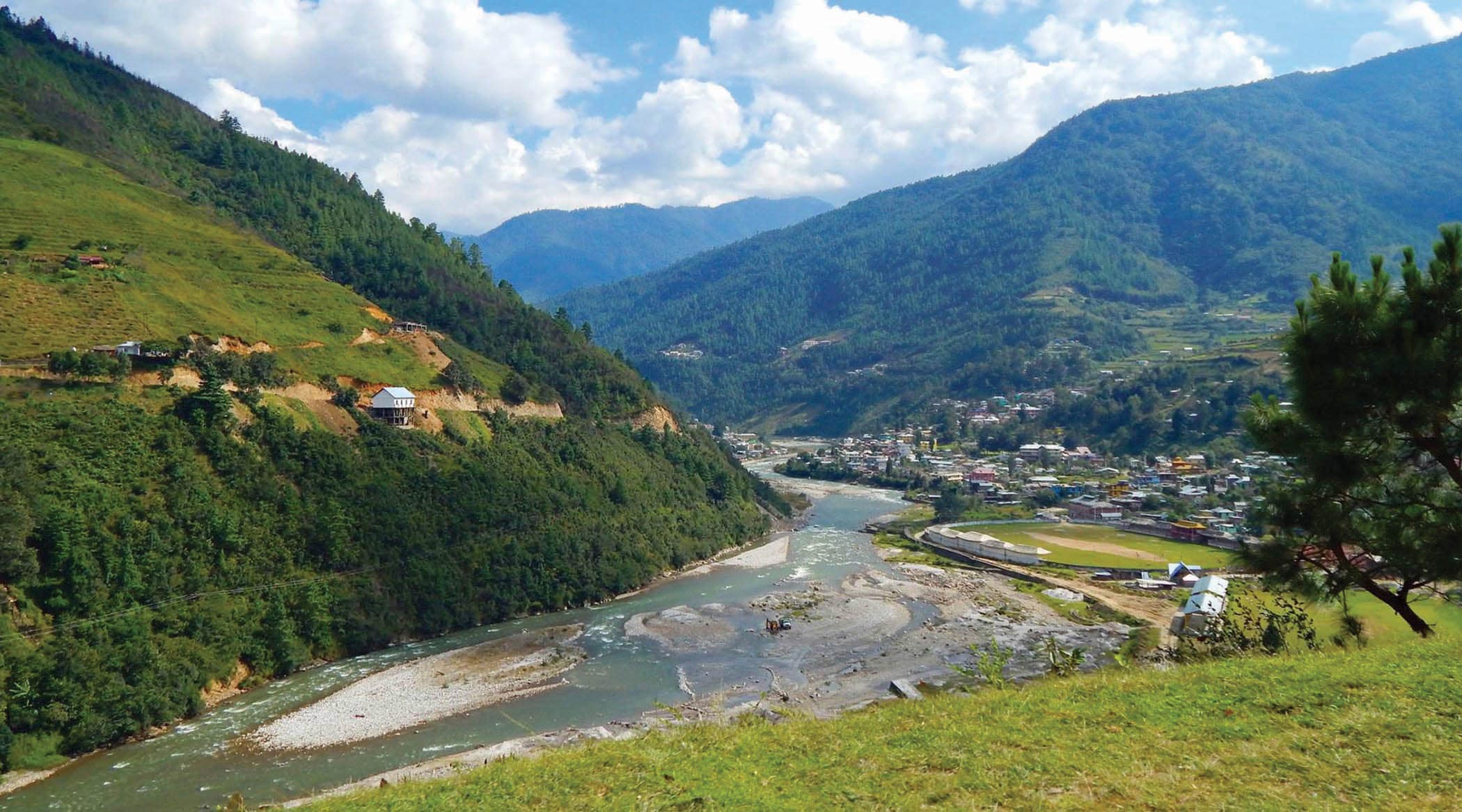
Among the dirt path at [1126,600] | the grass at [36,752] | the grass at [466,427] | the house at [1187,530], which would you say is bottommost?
the house at [1187,530]

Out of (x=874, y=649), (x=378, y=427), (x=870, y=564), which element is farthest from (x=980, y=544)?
(x=378, y=427)

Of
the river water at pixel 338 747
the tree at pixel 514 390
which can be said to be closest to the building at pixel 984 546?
the river water at pixel 338 747

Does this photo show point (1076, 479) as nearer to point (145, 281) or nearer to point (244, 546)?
point (244, 546)

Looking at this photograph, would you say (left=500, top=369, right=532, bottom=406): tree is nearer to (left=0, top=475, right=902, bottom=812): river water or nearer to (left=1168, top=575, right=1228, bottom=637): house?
(left=0, top=475, right=902, bottom=812): river water

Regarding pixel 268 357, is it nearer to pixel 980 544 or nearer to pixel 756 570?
pixel 756 570

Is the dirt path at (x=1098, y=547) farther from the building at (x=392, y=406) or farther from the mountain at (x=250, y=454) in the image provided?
the building at (x=392, y=406)

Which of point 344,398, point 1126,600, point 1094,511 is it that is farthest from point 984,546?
point 344,398

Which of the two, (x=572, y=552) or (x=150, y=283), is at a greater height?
(x=150, y=283)
